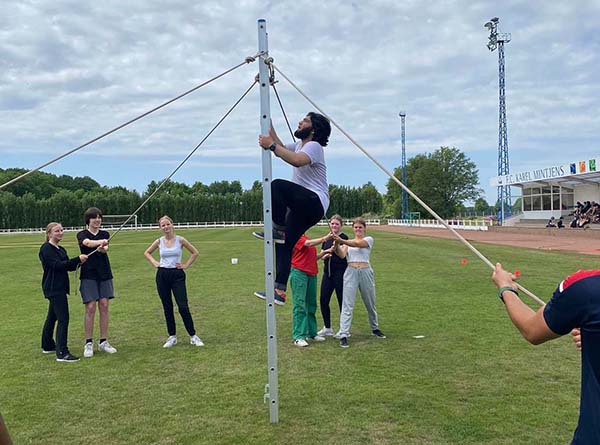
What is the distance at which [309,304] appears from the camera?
8.58 m

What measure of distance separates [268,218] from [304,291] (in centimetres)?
354

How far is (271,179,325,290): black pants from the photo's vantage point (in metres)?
4.87

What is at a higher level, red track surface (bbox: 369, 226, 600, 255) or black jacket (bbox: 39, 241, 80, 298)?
black jacket (bbox: 39, 241, 80, 298)

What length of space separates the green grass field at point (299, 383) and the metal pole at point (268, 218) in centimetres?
37

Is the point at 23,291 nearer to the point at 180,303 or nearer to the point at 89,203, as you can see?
the point at 180,303

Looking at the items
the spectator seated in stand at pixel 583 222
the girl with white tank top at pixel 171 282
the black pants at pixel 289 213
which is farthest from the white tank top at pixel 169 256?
the spectator seated in stand at pixel 583 222

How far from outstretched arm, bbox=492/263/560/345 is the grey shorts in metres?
6.52

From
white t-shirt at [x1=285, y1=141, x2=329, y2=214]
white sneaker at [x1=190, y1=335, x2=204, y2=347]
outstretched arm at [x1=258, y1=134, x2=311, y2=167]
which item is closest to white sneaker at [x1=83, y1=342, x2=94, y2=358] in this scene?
white sneaker at [x1=190, y1=335, x2=204, y2=347]

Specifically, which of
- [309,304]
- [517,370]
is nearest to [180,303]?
[309,304]

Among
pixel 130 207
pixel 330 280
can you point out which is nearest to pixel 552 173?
pixel 330 280

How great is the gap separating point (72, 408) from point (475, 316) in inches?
288

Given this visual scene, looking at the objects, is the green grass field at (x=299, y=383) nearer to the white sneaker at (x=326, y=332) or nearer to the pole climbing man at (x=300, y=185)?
the white sneaker at (x=326, y=332)

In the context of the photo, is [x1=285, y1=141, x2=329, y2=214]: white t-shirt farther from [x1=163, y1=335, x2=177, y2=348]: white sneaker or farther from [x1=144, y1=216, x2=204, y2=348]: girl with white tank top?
[x1=163, y1=335, x2=177, y2=348]: white sneaker

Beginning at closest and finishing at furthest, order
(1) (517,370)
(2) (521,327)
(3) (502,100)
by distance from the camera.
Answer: (2) (521,327) < (1) (517,370) < (3) (502,100)
